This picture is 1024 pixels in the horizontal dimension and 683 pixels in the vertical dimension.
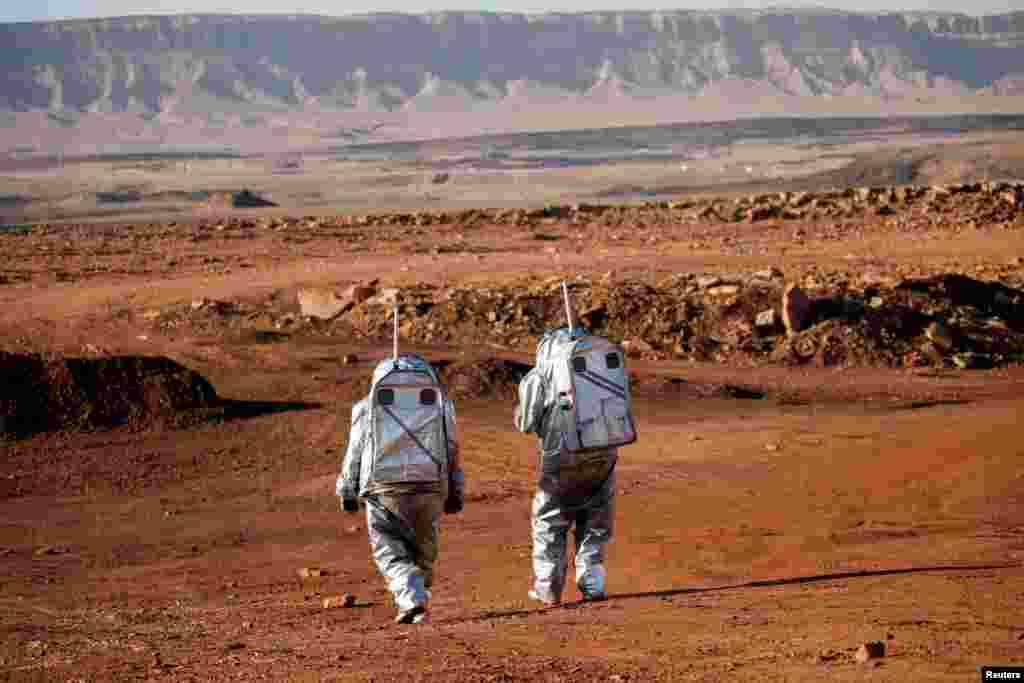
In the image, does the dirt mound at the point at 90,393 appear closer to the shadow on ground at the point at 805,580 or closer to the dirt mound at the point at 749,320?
the dirt mound at the point at 749,320

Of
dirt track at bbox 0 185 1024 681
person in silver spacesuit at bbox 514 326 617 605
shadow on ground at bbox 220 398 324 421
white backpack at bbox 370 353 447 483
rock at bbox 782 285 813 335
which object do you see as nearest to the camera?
dirt track at bbox 0 185 1024 681

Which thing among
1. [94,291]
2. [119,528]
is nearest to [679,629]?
[119,528]

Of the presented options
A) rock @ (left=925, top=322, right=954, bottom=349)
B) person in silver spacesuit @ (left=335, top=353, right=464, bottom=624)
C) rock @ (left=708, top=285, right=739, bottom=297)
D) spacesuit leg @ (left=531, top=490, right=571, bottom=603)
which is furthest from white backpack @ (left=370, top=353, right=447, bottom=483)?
rock @ (left=708, top=285, right=739, bottom=297)

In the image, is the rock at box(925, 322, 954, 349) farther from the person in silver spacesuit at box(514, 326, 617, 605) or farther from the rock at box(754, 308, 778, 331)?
the person in silver spacesuit at box(514, 326, 617, 605)

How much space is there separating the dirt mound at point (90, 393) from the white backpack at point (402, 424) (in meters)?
10.1

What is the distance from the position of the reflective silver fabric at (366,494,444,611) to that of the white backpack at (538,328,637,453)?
0.79m

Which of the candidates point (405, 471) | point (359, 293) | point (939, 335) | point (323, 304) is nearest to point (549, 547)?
point (405, 471)

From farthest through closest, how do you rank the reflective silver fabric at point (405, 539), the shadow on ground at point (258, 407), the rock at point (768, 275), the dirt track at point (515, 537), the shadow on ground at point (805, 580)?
the rock at point (768, 275) → the shadow on ground at point (258, 407) → the shadow on ground at point (805, 580) → the reflective silver fabric at point (405, 539) → the dirt track at point (515, 537)

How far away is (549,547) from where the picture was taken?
988 cm

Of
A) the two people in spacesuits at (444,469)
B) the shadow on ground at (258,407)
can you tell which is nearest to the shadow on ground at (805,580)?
the two people in spacesuits at (444,469)

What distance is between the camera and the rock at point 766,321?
2380cm

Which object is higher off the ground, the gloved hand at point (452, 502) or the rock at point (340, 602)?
the gloved hand at point (452, 502)

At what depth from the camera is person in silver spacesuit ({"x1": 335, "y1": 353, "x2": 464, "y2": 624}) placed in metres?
9.27

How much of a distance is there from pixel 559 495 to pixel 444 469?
0.82 metres
